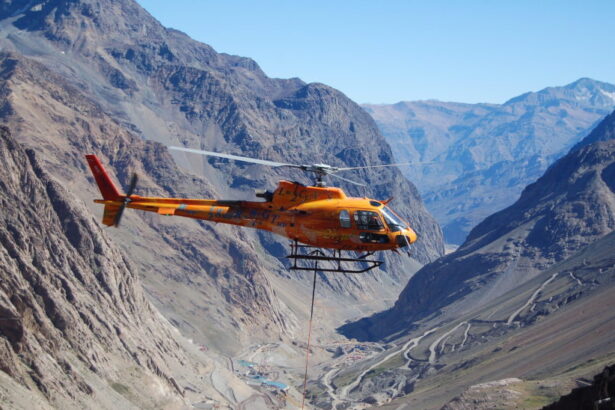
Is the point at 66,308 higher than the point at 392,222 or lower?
lower

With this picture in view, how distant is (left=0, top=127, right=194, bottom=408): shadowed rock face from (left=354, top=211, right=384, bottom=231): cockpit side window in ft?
170

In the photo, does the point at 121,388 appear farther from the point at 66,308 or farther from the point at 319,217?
the point at 319,217

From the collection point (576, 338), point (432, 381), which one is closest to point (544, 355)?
point (576, 338)

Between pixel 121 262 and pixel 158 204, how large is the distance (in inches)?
3470

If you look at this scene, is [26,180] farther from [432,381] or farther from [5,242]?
[432,381]

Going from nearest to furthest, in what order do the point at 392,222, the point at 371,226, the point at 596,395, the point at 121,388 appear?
the point at 371,226
the point at 392,222
the point at 596,395
the point at 121,388

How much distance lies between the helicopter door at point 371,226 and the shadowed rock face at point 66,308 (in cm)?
5182

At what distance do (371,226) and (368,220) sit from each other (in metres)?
0.40

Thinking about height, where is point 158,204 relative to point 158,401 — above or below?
above

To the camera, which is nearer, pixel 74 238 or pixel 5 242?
pixel 5 242

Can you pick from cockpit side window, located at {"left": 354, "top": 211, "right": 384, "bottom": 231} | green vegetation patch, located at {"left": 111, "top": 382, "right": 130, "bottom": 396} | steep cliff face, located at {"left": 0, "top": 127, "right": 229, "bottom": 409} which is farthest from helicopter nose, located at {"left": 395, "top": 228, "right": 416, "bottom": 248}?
green vegetation patch, located at {"left": 111, "top": 382, "right": 130, "bottom": 396}

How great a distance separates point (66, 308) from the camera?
376 ft

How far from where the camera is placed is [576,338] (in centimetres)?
14625

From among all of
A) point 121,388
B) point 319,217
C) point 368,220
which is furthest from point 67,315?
point 368,220
